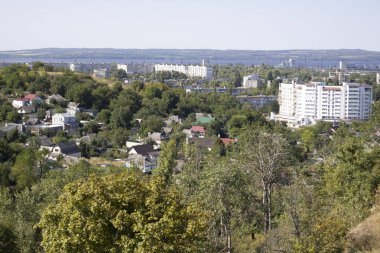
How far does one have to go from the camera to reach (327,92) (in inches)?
1757

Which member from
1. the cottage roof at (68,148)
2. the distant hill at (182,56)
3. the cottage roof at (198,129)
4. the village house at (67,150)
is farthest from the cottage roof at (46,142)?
the distant hill at (182,56)

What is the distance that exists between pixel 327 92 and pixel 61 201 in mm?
40724

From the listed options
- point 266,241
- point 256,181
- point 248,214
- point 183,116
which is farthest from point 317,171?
point 183,116

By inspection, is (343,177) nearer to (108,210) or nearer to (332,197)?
(332,197)

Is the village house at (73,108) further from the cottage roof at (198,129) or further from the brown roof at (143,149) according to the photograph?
the brown roof at (143,149)

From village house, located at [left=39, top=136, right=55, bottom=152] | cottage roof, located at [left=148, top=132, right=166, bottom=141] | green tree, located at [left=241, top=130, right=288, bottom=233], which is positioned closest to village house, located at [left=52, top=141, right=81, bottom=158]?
village house, located at [left=39, top=136, right=55, bottom=152]

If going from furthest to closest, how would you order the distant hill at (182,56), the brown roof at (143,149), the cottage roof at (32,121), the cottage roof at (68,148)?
1. the distant hill at (182,56)
2. the cottage roof at (32,121)
3. the brown roof at (143,149)
4. the cottage roof at (68,148)

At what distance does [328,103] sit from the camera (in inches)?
1753

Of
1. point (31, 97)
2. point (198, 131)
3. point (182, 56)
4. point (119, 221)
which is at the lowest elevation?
point (198, 131)

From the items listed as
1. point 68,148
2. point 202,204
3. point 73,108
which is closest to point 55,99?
point 73,108

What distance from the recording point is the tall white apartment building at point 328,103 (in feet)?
142

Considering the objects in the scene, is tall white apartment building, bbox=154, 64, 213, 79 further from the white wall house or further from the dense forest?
the dense forest

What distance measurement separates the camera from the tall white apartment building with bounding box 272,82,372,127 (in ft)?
142

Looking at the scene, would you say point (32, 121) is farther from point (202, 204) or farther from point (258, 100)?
point (258, 100)
